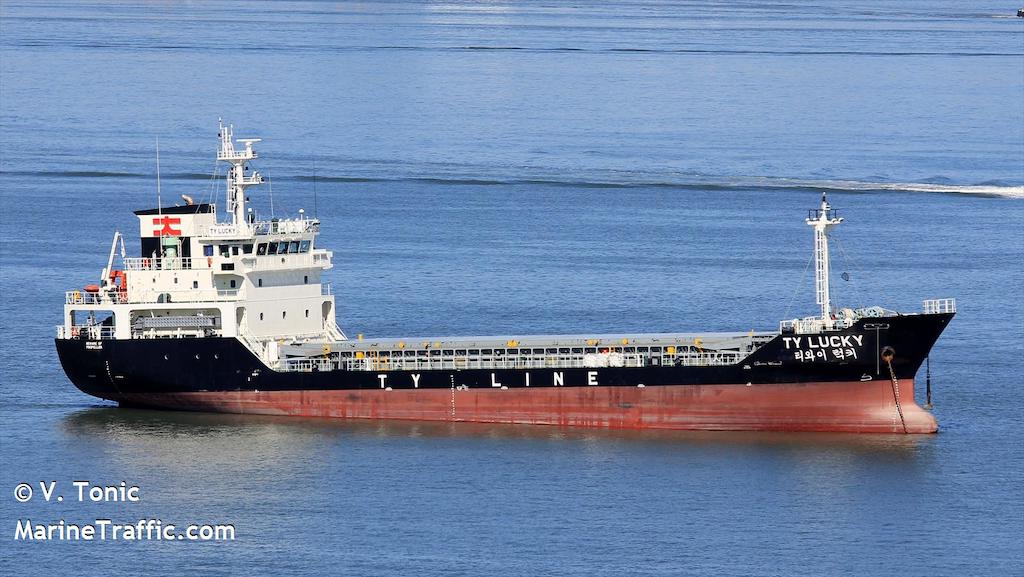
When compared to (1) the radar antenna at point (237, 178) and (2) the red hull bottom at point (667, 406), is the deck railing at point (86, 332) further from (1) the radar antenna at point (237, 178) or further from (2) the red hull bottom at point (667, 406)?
(2) the red hull bottom at point (667, 406)

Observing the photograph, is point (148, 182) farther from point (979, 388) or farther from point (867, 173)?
point (979, 388)

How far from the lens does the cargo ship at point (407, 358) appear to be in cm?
5378

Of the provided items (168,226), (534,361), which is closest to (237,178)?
(168,226)

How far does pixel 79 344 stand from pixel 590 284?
26.2m

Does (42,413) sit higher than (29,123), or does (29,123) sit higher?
(29,123)

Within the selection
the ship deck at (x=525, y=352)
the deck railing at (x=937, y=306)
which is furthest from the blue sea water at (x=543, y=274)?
the deck railing at (x=937, y=306)

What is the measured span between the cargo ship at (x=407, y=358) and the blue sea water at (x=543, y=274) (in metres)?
0.91

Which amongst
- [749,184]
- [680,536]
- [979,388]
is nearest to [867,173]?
[749,184]

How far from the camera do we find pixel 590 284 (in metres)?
78.4

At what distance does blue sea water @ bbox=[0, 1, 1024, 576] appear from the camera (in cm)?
4488

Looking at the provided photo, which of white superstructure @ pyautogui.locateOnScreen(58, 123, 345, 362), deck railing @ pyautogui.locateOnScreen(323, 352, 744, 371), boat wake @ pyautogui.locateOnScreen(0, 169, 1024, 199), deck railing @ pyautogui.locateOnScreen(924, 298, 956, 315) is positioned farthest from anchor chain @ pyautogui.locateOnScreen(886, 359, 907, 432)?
boat wake @ pyautogui.locateOnScreen(0, 169, 1024, 199)

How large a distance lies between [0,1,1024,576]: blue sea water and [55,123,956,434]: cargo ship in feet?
2.97

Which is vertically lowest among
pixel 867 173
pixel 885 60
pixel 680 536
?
pixel 680 536

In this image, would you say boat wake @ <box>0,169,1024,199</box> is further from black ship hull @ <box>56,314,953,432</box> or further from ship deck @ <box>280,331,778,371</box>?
black ship hull @ <box>56,314,953,432</box>
